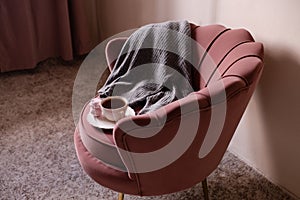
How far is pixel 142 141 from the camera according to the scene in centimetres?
114

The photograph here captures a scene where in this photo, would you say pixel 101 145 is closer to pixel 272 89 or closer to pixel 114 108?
pixel 114 108

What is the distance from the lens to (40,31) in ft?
8.86

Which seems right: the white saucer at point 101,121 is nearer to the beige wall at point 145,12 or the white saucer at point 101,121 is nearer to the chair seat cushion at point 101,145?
the chair seat cushion at point 101,145

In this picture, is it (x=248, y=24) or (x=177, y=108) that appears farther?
(x=248, y=24)

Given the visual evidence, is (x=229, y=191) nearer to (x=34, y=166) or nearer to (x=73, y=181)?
(x=73, y=181)

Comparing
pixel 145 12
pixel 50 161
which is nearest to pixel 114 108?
pixel 50 161

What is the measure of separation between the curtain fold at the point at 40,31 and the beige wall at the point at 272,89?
1070 mm

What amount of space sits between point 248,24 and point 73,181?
107 centimetres

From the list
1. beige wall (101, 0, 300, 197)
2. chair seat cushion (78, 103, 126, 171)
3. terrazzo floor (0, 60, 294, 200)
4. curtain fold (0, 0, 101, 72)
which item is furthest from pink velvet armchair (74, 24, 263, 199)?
curtain fold (0, 0, 101, 72)

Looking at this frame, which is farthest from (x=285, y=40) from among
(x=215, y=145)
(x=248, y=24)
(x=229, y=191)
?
(x=229, y=191)

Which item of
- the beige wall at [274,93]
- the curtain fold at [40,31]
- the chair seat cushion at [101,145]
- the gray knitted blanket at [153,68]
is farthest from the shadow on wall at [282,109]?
the curtain fold at [40,31]

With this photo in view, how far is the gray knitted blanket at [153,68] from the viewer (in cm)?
158

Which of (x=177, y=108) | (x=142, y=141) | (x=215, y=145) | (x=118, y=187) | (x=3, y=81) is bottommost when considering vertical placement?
(x=3, y=81)

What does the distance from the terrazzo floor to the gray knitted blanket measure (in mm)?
452
